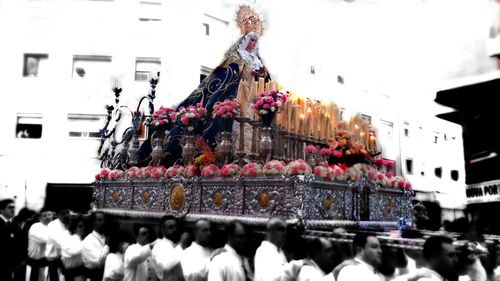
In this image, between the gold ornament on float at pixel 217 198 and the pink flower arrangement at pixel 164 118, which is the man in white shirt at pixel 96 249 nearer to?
the gold ornament on float at pixel 217 198

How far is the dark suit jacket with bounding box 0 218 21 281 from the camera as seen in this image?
23.8 ft

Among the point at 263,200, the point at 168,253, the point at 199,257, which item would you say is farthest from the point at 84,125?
the point at 199,257

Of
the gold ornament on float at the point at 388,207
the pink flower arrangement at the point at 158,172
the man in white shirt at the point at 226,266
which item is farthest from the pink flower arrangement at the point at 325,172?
the pink flower arrangement at the point at 158,172

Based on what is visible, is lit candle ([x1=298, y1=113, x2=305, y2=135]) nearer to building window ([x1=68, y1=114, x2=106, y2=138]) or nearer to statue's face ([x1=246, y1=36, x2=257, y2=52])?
statue's face ([x1=246, y1=36, x2=257, y2=52])

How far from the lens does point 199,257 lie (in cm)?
506

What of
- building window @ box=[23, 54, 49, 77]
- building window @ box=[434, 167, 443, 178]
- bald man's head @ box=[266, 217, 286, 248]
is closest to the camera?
bald man's head @ box=[266, 217, 286, 248]

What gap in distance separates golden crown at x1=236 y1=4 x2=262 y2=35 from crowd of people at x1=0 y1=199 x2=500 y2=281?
447cm

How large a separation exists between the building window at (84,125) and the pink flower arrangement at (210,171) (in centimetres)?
996


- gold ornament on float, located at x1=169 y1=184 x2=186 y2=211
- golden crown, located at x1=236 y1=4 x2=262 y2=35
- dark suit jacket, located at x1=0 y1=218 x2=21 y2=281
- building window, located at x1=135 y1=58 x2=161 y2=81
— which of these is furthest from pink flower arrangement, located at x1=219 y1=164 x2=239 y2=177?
building window, located at x1=135 y1=58 x2=161 y2=81

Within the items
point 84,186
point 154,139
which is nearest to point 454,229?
point 154,139

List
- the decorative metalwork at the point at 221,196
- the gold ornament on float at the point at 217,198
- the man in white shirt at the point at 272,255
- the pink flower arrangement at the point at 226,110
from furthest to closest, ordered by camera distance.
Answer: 1. the pink flower arrangement at the point at 226,110
2. the gold ornament on float at the point at 217,198
3. the decorative metalwork at the point at 221,196
4. the man in white shirt at the point at 272,255

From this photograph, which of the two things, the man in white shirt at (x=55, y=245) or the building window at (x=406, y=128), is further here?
the building window at (x=406, y=128)

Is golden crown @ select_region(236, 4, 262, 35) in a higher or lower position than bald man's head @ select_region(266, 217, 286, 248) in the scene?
higher

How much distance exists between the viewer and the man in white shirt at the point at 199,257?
493 centimetres
